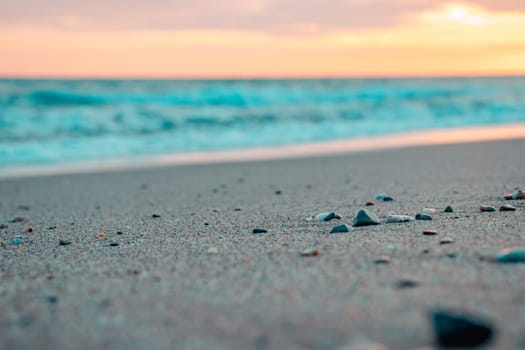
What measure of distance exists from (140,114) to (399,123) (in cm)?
791

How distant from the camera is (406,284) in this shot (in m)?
1.71

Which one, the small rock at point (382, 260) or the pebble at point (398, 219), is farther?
the pebble at point (398, 219)

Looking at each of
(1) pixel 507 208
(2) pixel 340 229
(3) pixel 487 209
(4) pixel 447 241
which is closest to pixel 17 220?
(2) pixel 340 229

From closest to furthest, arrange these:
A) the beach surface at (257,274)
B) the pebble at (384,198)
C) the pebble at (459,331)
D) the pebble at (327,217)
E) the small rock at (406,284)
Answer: the pebble at (459,331) < the beach surface at (257,274) < the small rock at (406,284) < the pebble at (327,217) < the pebble at (384,198)

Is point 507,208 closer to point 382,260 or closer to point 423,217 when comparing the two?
point 423,217

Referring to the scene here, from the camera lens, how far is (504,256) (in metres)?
1.88

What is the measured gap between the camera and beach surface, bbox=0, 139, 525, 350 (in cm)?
144

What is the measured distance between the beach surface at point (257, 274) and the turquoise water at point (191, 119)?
22.0 ft

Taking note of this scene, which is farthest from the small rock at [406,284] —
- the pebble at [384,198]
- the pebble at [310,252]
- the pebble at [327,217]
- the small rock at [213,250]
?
the pebble at [384,198]

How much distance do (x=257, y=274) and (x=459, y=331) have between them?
88 cm

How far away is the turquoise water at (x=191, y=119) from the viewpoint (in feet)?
36.7

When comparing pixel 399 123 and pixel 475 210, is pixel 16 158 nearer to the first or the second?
pixel 475 210

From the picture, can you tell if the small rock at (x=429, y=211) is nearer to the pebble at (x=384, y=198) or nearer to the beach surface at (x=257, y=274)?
the beach surface at (x=257, y=274)

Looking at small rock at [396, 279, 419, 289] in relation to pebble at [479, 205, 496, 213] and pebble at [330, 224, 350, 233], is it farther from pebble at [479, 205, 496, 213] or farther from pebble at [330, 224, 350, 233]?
pebble at [479, 205, 496, 213]
